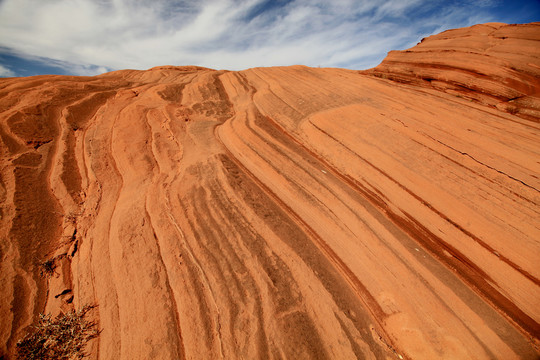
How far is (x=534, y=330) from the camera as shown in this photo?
2.51 meters

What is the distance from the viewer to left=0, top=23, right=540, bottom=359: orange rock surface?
8.32 ft

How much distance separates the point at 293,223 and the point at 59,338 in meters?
3.29

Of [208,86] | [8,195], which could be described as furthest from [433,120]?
[8,195]

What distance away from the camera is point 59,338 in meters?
2.42

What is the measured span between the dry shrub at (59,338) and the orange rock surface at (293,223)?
14 cm

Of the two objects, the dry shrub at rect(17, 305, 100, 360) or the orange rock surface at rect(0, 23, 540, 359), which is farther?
the orange rock surface at rect(0, 23, 540, 359)

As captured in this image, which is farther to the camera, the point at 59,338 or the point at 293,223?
the point at 293,223

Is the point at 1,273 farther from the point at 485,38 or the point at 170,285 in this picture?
the point at 485,38

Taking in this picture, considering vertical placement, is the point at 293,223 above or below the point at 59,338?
above

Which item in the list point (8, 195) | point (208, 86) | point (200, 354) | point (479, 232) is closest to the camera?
point (200, 354)

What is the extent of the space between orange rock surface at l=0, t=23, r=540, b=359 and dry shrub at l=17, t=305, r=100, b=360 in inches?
5.6

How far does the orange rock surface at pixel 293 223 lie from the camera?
2537 millimetres

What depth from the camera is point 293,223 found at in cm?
371

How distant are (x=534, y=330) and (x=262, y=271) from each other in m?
3.34
